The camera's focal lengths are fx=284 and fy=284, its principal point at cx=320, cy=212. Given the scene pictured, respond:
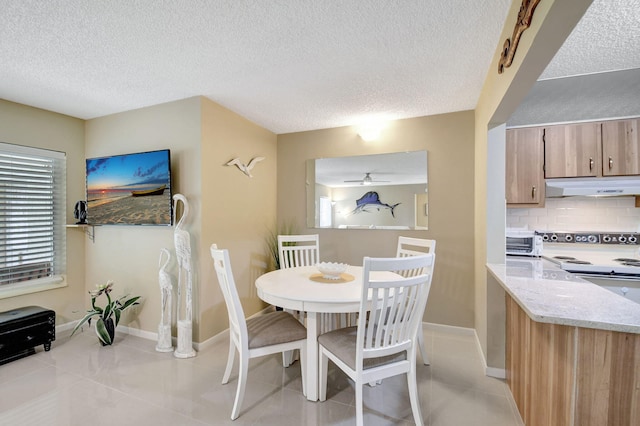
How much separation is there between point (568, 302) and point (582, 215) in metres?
2.15

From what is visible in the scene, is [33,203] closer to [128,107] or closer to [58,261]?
[58,261]

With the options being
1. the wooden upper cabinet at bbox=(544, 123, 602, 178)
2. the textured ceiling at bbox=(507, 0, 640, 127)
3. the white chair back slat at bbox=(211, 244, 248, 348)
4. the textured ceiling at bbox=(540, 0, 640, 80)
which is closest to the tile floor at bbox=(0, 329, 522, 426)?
the white chair back slat at bbox=(211, 244, 248, 348)

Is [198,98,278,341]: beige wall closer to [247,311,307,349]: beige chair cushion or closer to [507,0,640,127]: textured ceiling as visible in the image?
[247,311,307,349]: beige chair cushion

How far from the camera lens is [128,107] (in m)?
3.03

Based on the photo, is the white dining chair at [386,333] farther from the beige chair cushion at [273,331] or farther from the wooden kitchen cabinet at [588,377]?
the wooden kitchen cabinet at [588,377]

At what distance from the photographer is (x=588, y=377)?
1154 mm

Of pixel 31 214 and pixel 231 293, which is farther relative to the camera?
pixel 31 214

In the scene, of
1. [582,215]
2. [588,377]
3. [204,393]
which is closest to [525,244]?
[582,215]

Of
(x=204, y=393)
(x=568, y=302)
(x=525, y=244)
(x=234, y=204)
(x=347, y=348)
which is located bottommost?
(x=204, y=393)

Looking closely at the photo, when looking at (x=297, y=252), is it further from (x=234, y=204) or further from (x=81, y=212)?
(x=81, y=212)

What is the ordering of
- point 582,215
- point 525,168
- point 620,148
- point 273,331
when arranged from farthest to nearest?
point 582,215 < point 525,168 < point 620,148 < point 273,331

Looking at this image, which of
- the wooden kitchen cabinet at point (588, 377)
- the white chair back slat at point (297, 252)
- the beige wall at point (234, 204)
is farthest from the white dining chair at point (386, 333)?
the beige wall at point (234, 204)

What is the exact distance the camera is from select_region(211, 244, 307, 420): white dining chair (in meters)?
1.82

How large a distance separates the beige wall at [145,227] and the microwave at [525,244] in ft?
10.1
